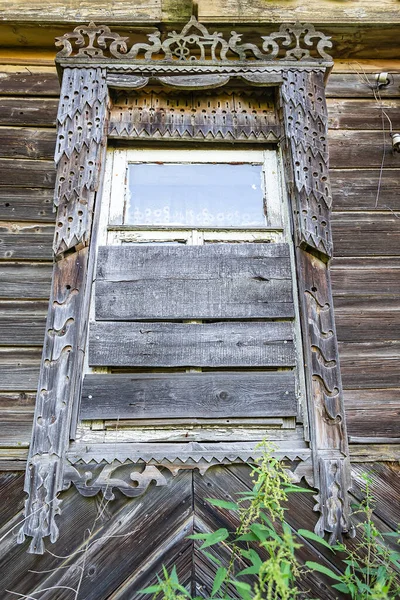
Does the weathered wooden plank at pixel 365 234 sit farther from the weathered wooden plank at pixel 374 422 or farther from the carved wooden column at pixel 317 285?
the weathered wooden plank at pixel 374 422

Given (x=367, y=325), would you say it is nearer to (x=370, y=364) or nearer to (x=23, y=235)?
(x=370, y=364)

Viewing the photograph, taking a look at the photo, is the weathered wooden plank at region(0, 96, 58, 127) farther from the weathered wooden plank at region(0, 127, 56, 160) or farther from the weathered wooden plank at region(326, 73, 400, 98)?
the weathered wooden plank at region(326, 73, 400, 98)

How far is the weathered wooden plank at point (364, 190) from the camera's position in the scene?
3982 millimetres

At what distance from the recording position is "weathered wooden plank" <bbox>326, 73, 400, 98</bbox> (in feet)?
14.5

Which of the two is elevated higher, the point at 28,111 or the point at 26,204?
the point at 28,111

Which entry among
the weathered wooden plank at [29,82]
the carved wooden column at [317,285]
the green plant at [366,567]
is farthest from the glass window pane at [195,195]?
the green plant at [366,567]

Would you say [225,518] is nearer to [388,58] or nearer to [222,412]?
[222,412]

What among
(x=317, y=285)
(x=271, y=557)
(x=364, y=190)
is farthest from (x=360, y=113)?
(x=271, y=557)

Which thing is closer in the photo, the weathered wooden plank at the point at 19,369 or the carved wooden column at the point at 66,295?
the carved wooden column at the point at 66,295

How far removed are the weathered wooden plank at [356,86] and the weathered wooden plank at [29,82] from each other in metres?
2.15

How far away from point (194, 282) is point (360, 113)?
88.3 inches

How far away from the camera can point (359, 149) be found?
4.22 m

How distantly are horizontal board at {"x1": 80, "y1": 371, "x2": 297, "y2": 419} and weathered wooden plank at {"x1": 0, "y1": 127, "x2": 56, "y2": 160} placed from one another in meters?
2.00

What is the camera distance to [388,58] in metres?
4.59
